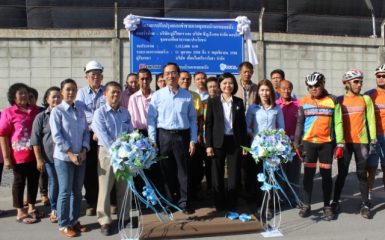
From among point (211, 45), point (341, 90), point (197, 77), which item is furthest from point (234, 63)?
point (341, 90)

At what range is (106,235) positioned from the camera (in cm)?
506

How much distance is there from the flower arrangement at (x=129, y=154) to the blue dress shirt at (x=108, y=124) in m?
0.27

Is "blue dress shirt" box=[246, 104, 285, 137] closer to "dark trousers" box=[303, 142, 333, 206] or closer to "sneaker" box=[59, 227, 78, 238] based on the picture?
"dark trousers" box=[303, 142, 333, 206]

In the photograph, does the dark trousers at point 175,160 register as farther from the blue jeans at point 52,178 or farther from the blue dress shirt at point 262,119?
the blue jeans at point 52,178

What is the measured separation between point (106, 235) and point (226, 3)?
9676mm

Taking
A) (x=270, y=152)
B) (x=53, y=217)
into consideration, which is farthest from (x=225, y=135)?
(x=53, y=217)

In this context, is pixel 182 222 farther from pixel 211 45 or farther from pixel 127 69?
pixel 127 69

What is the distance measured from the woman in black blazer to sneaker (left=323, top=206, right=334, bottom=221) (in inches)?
49.5

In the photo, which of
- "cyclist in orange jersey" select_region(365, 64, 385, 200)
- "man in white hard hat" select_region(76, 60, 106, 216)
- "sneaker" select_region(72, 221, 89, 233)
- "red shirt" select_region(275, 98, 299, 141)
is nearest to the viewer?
"sneaker" select_region(72, 221, 89, 233)

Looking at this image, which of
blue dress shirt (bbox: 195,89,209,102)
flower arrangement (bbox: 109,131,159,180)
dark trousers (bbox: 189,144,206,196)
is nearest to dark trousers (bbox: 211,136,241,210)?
dark trousers (bbox: 189,144,206,196)

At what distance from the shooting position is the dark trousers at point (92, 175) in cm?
565

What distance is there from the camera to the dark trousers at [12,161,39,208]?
5.64 meters

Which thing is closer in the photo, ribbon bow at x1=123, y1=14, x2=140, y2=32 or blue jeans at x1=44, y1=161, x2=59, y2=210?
blue jeans at x1=44, y1=161, x2=59, y2=210

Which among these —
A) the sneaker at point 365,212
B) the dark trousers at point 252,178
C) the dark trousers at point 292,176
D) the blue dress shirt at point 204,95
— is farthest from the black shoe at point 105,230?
the sneaker at point 365,212
